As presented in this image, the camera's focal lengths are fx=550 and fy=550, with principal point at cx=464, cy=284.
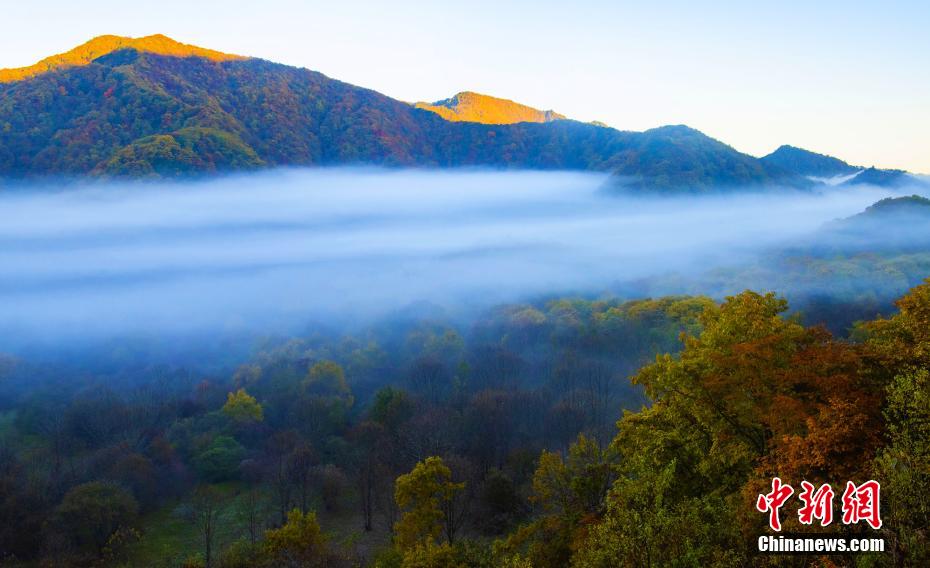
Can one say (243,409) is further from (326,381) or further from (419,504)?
(419,504)

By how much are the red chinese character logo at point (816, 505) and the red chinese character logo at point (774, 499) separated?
19.9 inches

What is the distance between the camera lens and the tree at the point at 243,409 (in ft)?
197

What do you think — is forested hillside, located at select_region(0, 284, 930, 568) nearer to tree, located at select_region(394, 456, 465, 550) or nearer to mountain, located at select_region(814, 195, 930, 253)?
tree, located at select_region(394, 456, 465, 550)

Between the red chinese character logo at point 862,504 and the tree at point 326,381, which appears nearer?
the red chinese character logo at point 862,504

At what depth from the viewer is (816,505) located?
46.0 feet

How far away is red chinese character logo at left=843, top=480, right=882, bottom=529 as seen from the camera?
42.6 feet

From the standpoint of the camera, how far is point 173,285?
16988 centimetres

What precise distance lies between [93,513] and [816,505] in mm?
43179

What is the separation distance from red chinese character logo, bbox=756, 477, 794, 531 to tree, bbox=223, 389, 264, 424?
5508 cm

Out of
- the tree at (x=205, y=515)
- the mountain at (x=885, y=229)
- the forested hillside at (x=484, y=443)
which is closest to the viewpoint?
the forested hillside at (x=484, y=443)

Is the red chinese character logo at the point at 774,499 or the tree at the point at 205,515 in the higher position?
the red chinese character logo at the point at 774,499

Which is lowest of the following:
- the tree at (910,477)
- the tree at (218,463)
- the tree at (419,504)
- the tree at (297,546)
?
the tree at (218,463)

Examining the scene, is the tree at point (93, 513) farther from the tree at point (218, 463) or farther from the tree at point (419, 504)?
the tree at point (419, 504)

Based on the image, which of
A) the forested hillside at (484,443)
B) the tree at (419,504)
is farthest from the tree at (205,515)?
the tree at (419,504)
